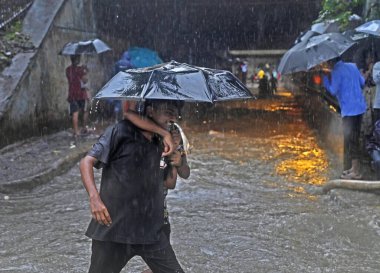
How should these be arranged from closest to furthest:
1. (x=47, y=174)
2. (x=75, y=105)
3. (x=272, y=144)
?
(x=47, y=174)
(x=75, y=105)
(x=272, y=144)

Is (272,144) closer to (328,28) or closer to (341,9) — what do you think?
(328,28)

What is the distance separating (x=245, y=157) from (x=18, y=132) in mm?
4765

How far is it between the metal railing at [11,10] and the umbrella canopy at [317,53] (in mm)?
7281

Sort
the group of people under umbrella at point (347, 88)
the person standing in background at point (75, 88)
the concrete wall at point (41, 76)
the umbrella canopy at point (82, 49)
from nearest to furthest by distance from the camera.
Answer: the group of people under umbrella at point (347, 88), the concrete wall at point (41, 76), the person standing in background at point (75, 88), the umbrella canopy at point (82, 49)

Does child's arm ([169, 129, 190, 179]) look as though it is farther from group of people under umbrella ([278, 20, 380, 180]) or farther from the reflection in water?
the reflection in water

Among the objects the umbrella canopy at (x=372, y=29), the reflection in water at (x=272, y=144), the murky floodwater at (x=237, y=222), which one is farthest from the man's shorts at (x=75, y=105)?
the umbrella canopy at (x=372, y=29)

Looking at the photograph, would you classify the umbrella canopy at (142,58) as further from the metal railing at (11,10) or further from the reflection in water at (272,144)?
the metal railing at (11,10)

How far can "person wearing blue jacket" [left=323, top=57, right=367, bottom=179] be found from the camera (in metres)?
7.60

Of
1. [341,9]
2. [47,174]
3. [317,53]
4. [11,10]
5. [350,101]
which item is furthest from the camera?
[11,10]

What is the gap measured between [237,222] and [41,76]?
23.1 feet

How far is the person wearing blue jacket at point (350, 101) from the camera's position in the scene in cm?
760

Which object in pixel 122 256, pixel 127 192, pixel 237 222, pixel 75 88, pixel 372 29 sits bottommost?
pixel 237 222

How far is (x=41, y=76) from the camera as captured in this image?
11.7 metres

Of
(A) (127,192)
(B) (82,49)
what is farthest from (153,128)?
(B) (82,49)
